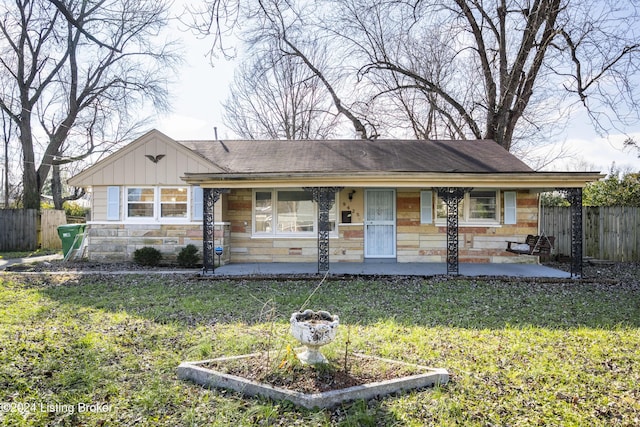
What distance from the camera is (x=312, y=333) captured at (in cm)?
340

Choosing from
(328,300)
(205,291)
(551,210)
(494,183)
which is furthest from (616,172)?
(205,291)

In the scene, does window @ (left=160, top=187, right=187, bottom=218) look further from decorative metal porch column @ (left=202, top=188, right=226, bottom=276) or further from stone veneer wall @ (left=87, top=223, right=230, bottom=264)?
decorative metal porch column @ (left=202, top=188, right=226, bottom=276)

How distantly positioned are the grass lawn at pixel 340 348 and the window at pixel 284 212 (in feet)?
10.7

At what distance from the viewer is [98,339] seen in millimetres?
4617

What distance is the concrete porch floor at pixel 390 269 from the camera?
9.15 m

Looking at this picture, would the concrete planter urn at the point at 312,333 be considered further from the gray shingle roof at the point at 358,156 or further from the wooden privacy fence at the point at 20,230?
the wooden privacy fence at the point at 20,230

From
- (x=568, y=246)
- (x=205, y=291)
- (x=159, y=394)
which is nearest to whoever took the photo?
(x=159, y=394)

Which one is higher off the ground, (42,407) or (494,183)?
(494,183)

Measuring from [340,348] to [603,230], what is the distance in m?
12.7

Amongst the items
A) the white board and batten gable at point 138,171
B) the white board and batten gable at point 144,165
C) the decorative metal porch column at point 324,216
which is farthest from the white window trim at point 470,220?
the white board and batten gable at point 144,165

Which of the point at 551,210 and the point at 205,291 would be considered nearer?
the point at 205,291

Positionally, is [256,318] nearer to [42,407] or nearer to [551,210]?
[42,407]

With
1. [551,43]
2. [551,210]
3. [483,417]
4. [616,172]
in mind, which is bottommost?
[483,417]

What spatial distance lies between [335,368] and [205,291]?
4719 mm
